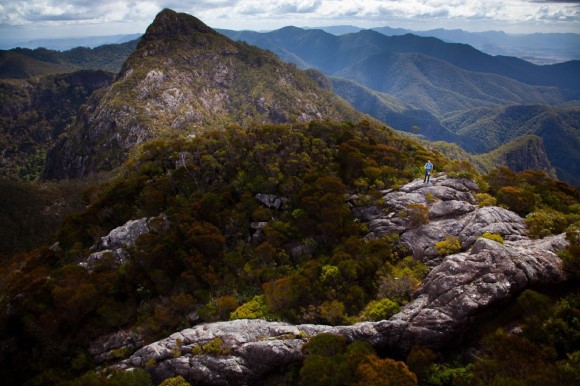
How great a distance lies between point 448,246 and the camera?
26.0 m

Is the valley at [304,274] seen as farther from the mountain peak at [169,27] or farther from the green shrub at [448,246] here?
the mountain peak at [169,27]

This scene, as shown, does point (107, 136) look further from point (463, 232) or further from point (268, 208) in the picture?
point (463, 232)

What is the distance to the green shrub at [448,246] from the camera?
25.8m

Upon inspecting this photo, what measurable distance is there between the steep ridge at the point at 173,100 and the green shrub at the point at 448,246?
106524 mm

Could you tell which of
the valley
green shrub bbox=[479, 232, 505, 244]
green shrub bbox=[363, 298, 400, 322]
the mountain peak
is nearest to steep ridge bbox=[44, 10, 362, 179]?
the mountain peak

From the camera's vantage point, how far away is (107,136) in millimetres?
139625

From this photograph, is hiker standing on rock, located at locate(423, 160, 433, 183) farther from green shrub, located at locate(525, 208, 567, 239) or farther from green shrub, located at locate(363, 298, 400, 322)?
green shrub, located at locate(363, 298, 400, 322)

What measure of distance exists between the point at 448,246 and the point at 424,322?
775cm

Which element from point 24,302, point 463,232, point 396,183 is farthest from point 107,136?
point 463,232

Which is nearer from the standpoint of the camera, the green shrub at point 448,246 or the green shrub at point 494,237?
the green shrub at point 494,237

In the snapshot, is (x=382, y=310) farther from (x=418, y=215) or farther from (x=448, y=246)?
(x=418, y=215)

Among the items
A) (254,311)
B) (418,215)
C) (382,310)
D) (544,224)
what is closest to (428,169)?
(418,215)


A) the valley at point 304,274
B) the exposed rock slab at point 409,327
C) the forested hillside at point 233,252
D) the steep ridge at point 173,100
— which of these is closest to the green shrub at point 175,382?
the valley at point 304,274

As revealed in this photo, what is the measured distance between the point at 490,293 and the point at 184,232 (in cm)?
2578
